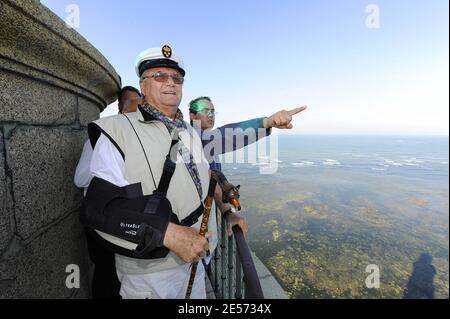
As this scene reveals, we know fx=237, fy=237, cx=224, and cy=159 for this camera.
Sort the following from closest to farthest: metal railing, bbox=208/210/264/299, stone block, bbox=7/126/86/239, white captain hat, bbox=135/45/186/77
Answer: stone block, bbox=7/126/86/239, metal railing, bbox=208/210/264/299, white captain hat, bbox=135/45/186/77

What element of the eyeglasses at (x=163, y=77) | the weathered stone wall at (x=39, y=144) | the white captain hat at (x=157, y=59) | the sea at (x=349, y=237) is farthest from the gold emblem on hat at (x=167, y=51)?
the sea at (x=349, y=237)

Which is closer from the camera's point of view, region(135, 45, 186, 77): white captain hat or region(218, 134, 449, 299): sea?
region(135, 45, 186, 77): white captain hat

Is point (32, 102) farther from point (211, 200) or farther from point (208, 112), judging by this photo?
point (208, 112)

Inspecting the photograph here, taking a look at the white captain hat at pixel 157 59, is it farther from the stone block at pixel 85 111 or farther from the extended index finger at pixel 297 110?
the extended index finger at pixel 297 110

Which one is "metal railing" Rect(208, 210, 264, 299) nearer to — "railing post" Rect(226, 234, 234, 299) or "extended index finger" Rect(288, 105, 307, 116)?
"railing post" Rect(226, 234, 234, 299)

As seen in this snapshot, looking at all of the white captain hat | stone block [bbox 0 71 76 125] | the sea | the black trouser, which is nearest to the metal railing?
the black trouser

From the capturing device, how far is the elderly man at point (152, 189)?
1339 mm

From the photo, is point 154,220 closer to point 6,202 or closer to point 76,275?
point 6,202

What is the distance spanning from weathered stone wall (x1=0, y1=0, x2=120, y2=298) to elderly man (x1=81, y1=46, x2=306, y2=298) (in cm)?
38

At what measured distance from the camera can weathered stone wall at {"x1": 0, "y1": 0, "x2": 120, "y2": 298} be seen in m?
1.27

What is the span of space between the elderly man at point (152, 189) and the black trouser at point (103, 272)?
0.17 metres

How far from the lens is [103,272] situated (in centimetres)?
187

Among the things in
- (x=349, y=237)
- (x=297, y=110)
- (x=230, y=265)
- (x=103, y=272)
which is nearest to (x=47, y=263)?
(x=103, y=272)
